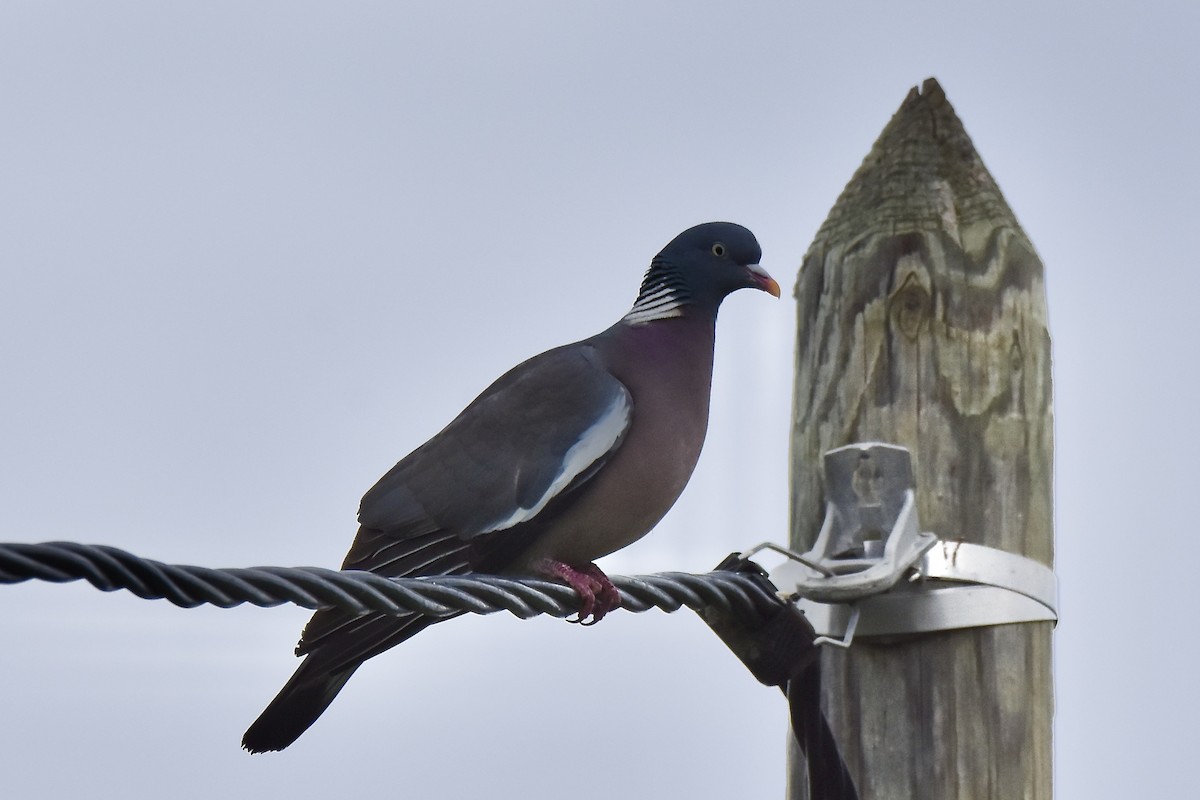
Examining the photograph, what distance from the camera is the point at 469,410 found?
4.89 metres

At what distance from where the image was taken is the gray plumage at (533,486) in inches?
166

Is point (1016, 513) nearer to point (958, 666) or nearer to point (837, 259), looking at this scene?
point (958, 666)

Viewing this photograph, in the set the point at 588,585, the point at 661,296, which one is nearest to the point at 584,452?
the point at 588,585

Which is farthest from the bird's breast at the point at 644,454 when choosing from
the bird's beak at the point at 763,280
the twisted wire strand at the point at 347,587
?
the twisted wire strand at the point at 347,587

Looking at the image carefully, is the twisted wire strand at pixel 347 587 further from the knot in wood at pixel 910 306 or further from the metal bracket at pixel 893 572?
the knot in wood at pixel 910 306

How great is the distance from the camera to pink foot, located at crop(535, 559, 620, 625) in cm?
414

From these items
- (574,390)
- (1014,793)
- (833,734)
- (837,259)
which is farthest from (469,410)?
(1014,793)

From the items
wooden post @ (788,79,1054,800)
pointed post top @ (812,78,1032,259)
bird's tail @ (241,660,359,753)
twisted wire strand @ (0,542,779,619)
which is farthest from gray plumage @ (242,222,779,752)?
pointed post top @ (812,78,1032,259)

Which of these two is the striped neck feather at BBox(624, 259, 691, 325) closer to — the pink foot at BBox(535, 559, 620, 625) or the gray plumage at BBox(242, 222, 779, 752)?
the gray plumage at BBox(242, 222, 779, 752)

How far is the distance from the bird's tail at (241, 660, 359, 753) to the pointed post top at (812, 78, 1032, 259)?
1.61 metres

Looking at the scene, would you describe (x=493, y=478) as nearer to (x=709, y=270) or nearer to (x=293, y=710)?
(x=293, y=710)

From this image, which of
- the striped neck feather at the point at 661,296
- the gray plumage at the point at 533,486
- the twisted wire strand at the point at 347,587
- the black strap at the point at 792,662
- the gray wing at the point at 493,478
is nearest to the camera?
the twisted wire strand at the point at 347,587

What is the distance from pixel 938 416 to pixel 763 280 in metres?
1.42

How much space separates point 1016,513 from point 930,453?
9.2 inches
